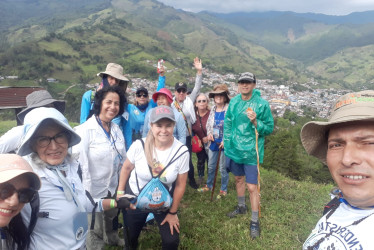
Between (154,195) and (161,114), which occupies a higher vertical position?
(161,114)

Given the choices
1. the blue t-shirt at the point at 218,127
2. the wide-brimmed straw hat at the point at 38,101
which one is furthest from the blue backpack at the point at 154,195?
the blue t-shirt at the point at 218,127

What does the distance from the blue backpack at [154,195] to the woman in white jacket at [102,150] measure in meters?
0.70

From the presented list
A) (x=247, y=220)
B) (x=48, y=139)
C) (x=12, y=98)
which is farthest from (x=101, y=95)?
(x=12, y=98)

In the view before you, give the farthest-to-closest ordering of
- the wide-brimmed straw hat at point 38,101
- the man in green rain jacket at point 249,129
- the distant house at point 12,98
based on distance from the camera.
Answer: the distant house at point 12,98 → the man in green rain jacket at point 249,129 → the wide-brimmed straw hat at point 38,101

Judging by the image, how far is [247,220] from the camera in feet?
12.9

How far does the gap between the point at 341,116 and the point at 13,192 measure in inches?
69.1

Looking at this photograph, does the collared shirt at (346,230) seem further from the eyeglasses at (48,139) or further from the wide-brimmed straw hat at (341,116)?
the eyeglasses at (48,139)

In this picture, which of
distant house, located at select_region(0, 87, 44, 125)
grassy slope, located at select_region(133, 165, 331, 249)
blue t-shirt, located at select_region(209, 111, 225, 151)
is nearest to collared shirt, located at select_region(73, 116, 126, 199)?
grassy slope, located at select_region(133, 165, 331, 249)

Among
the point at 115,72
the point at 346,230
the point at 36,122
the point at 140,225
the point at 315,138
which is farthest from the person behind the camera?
the point at 115,72

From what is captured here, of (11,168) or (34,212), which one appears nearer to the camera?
(11,168)

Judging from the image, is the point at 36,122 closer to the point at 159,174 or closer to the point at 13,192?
the point at 13,192

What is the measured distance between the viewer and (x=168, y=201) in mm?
2508

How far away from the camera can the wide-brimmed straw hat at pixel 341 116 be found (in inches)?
42.8

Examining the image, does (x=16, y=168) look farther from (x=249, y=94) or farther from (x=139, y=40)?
(x=139, y=40)
